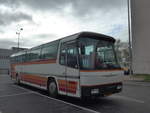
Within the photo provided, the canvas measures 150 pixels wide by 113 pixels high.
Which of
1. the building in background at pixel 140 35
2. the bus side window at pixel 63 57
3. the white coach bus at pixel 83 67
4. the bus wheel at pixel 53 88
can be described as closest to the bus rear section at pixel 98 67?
the white coach bus at pixel 83 67

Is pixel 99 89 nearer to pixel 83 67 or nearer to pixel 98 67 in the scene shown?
pixel 98 67

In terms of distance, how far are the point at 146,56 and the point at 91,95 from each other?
18.4 meters

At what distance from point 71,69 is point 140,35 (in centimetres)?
1914

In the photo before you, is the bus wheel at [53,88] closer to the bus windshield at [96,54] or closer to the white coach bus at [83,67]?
the white coach bus at [83,67]

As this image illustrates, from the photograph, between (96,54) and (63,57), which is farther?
(63,57)

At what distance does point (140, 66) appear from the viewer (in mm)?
23688

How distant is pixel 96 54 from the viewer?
7344 millimetres

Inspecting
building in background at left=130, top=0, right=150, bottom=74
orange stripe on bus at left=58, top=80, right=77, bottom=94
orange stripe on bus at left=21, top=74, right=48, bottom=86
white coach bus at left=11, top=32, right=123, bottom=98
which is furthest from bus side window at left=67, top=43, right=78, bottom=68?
building in background at left=130, top=0, right=150, bottom=74

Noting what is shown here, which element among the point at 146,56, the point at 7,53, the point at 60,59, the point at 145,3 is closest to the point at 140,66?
the point at 146,56

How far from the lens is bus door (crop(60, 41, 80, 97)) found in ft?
23.2

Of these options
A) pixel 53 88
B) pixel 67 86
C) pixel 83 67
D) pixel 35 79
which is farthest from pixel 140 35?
pixel 83 67

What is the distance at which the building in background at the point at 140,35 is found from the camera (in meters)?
22.9

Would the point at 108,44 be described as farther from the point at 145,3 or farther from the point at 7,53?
the point at 7,53

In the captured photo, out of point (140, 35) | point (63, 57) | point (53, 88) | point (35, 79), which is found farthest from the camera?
point (140, 35)
